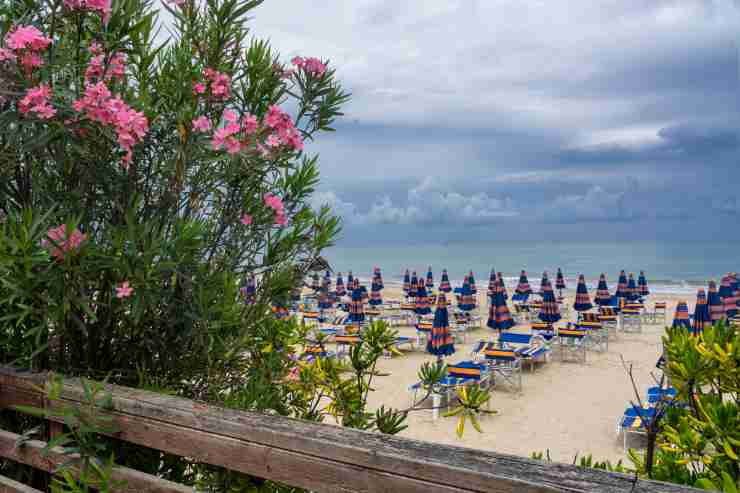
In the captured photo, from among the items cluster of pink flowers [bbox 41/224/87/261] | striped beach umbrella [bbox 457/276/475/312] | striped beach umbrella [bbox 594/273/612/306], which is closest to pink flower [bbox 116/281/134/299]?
cluster of pink flowers [bbox 41/224/87/261]

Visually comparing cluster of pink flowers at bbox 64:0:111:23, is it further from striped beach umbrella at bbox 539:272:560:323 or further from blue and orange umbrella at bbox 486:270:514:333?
striped beach umbrella at bbox 539:272:560:323

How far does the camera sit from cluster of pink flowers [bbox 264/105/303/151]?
2.26 metres

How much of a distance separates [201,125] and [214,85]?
0.70 feet

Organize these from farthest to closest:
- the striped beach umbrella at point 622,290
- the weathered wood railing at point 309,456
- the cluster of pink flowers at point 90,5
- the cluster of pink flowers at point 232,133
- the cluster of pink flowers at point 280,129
Answer: 1. the striped beach umbrella at point 622,290
2. the cluster of pink flowers at point 280,129
3. the cluster of pink flowers at point 232,133
4. the cluster of pink flowers at point 90,5
5. the weathered wood railing at point 309,456

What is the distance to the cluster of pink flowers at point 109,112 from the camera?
183 cm

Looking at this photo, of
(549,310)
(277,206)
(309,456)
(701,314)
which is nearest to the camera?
(309,456)

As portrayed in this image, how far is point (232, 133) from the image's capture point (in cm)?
217

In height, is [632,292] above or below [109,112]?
below

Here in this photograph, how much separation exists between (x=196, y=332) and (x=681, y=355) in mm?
1792

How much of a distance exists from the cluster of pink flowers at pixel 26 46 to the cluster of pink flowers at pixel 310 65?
1.05 metres

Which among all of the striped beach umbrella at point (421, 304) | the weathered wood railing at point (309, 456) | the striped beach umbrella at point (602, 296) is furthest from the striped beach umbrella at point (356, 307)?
the weathered wood railing at point (309, 456)

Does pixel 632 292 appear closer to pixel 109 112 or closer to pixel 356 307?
pixel 356 307

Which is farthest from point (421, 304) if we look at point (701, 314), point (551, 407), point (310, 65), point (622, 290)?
point (310, 65)

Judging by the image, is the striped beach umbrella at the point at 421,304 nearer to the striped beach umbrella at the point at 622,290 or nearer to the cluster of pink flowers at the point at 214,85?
the striped beach umbrella at the point at 622,290
